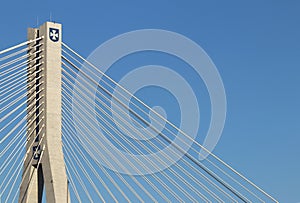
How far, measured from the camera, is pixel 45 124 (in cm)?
2583

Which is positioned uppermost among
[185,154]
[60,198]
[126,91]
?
[126,91]

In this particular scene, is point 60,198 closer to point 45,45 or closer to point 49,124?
point 49,124

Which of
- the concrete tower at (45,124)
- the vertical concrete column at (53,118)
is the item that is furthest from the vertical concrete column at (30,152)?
the vertical concrete column at (53,118)

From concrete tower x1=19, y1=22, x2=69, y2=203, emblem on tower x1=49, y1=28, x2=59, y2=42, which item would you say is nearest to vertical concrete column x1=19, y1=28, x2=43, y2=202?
concrete tower x1=19, y1=22, x2=69, y2=203

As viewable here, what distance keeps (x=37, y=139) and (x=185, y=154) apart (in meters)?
5.24

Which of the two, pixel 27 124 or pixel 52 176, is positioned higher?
pixel 27 124

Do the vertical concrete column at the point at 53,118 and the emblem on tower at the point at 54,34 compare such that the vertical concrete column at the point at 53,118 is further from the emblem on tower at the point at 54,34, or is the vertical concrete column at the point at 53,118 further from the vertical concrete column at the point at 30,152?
the vertical concrete column at the point at 30,152

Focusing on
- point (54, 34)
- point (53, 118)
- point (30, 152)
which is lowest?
point (30, 152)

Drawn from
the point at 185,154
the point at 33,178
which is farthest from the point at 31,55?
the point at 185,154

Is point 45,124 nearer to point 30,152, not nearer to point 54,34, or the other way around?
point 30,152

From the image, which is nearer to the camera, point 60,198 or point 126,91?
point 60,198

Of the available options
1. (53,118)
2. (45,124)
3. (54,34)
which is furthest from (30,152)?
(54,34)

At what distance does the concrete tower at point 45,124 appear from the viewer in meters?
25.2

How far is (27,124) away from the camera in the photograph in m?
26.1
